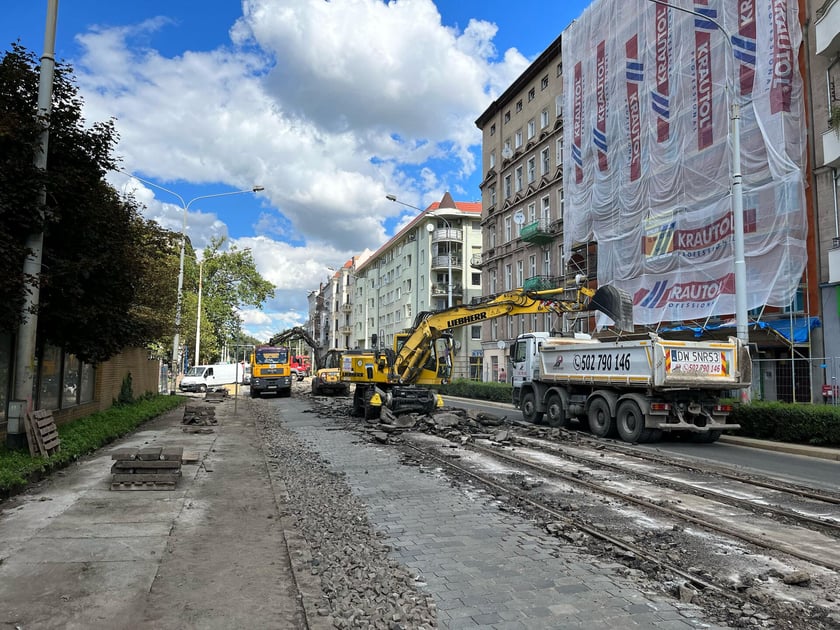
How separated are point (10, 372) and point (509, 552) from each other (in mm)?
9419

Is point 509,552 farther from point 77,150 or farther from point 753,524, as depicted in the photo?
point 77,150

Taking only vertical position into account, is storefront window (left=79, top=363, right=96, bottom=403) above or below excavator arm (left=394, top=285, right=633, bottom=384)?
below

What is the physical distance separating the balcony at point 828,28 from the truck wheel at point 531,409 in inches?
543

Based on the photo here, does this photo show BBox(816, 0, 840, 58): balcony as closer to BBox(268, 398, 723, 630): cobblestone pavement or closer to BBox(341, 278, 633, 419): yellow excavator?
BBox(341, 278, 633, 419): yellow excavator

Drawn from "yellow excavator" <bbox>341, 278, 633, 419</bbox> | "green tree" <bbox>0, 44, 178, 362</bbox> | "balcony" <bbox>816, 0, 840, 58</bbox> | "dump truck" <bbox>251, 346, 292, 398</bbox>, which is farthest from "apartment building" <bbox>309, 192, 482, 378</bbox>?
"green tree" <bbox>0, 44, 178, 362</bbox>

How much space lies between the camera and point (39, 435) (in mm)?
9125

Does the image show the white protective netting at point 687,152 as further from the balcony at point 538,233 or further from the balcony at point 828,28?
the balcony at point 538,233

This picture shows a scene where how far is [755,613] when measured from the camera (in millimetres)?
4184

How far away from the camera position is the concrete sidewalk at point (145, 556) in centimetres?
405

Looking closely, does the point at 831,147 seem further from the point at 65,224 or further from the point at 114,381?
the point at 114,381

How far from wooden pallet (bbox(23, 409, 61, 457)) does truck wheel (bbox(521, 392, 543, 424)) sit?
493 inches

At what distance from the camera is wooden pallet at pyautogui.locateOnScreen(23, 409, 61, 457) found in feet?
29.4

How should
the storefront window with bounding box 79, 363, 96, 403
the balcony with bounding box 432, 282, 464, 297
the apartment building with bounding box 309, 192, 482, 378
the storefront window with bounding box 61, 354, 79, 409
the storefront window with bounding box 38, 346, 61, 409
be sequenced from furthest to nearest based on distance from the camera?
1. the balcony with bounding box 432, 282, 464, 297
2. the apartment building with bounding box 309, 192, 482, 378
3. the storefront window with bounding box 79, 363, 96, 403
4. the storefront window with bounding box 61, 354, 79, 409
5. the storefront window with bounding box 38, 346, 61, 409

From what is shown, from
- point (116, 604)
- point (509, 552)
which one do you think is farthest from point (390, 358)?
point (116, 604)
